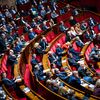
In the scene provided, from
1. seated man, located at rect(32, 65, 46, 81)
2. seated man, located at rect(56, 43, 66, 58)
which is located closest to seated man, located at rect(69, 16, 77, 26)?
seated man, located at rect(56, 43, 66, 58)

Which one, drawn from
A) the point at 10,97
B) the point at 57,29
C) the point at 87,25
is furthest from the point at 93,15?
the point at 10,97

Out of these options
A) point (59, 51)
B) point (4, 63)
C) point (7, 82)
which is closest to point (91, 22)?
point (59, 51)

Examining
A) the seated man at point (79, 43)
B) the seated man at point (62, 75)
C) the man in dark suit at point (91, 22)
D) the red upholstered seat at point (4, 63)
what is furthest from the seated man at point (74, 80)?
the man in dark suit at point (91, 22)

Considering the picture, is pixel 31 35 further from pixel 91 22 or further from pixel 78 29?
pixel 91 22

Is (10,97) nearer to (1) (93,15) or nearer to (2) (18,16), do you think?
(2) (18,16)

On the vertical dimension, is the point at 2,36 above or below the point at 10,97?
above

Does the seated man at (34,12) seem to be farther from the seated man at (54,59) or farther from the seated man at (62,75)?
the seated man at (62,75)

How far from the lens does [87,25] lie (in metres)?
9.27

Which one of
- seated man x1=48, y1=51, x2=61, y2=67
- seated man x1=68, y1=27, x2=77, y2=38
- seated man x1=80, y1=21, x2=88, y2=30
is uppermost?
seated man x1=80, y1=21, x2=88, y2=30

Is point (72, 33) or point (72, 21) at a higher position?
point (72, 21)

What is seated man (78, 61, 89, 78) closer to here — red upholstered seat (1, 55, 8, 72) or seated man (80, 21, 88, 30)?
→ red upholstered seat (1, 55, 8, 72)

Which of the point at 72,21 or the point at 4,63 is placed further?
the point at 72,21

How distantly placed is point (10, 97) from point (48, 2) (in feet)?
21.5

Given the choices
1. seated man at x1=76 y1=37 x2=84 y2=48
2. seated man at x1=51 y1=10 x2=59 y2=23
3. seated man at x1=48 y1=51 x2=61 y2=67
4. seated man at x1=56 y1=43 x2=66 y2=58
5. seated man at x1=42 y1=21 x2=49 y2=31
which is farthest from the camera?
seated man at x1=51 y1=10 x2=59 y2=23
